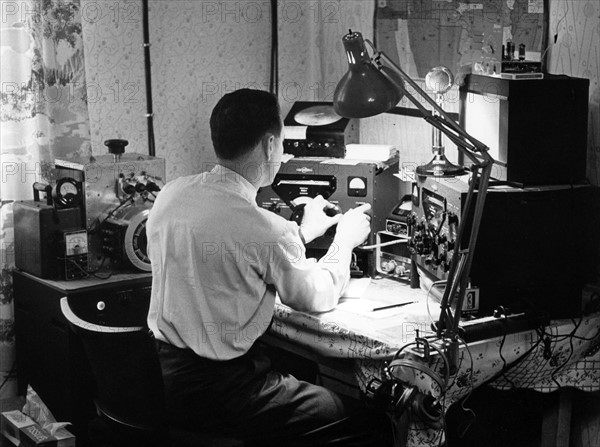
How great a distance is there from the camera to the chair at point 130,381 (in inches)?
84.4

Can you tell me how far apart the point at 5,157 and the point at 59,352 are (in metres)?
0.70

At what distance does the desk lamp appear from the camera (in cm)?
218

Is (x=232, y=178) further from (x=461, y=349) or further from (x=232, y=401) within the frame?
(x=461, y=349)

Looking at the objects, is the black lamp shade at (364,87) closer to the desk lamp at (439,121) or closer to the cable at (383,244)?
the desk lamp at (439,121)

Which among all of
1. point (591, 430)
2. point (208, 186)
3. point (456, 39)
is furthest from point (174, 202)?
point (591, 430)

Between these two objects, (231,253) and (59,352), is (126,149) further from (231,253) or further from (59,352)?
(231,253)

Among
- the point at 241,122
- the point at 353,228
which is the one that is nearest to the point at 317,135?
the point at 353,228

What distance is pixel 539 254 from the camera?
250 centimetres

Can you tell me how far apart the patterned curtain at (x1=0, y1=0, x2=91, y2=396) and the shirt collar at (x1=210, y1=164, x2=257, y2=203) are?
963 mm

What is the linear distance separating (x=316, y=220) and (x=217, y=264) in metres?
0.68

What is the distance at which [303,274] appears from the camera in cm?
241

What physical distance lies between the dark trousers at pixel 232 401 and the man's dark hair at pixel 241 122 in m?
0.56

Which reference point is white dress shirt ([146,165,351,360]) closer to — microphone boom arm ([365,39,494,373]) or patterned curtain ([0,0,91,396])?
microphone boom arm ([365,39,494,373])

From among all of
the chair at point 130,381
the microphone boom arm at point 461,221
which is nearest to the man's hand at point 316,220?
the microphone boom arm at point 461,221
